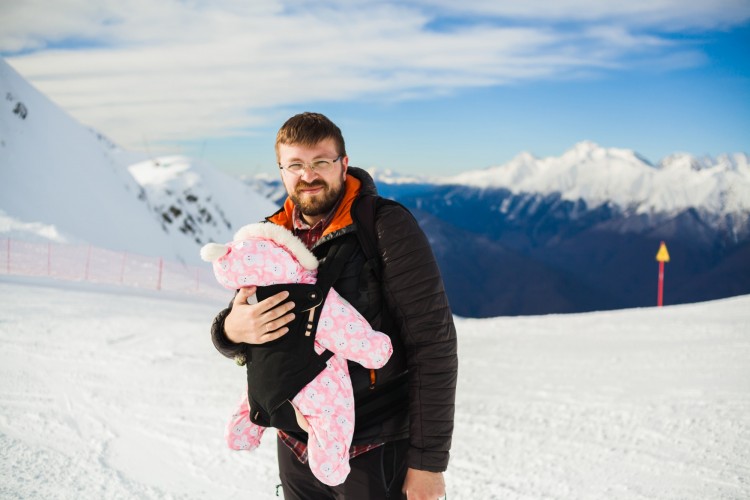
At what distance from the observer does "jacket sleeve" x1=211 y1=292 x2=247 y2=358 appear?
84.4 inches

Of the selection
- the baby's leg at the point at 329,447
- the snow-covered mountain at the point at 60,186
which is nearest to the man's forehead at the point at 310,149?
the baby's leg at the point at 329,447

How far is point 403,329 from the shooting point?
206 cm

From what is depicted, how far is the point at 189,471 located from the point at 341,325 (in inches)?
118

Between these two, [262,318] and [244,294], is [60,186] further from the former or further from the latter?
[262,318]

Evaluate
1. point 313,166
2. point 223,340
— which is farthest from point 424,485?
point 313,166

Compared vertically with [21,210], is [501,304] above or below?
below

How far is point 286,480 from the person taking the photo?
2.26 meters

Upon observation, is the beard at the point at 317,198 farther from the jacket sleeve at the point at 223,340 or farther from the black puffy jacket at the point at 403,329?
the jacket sleeve at the point at 223,340

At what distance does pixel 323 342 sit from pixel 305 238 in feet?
1.55

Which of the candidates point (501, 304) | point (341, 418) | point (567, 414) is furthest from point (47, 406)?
point (501, 304)

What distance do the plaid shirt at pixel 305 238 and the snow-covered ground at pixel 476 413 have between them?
6.81 feet

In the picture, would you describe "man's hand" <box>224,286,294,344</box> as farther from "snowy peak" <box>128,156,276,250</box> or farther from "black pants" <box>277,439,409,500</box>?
"snowy peak" <box>128,156,276,250</box>

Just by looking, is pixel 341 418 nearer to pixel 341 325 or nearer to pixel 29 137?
pixel 341 325

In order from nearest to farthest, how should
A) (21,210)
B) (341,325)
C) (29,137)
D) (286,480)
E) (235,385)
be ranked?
1. (341,325)
2. (286,480)
3. (235,385)
4. (21,210)
5. (29,137)
